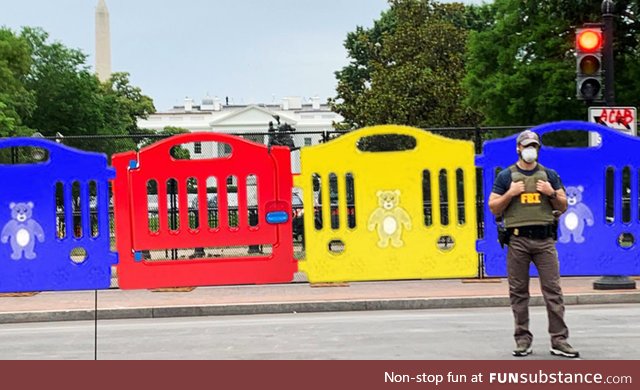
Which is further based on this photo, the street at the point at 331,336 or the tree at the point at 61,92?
the tree at the point at 61,92

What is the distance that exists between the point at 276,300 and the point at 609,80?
5.31 metres

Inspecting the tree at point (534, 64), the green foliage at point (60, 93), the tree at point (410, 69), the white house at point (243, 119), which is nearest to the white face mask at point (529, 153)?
the tree at point (534, 64)

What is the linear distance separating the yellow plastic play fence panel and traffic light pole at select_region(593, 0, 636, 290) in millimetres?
1775

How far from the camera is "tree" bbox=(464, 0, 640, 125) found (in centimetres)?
3350

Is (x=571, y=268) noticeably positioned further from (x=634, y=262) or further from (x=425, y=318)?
(x=425, y=318)

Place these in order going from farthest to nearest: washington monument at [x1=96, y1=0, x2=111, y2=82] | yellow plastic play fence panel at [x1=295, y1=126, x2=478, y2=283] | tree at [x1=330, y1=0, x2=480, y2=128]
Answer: washington monument at [x1=96, y1=0, x2=111, y2=82] → tree at [x1=330, y1=0, x2=480, y2=128] → yellow plastic play fence panel at [x1=295, y1=126, x2=478, y2=283]

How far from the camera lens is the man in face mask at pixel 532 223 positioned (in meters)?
8.06

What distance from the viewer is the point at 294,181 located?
13.4 metres

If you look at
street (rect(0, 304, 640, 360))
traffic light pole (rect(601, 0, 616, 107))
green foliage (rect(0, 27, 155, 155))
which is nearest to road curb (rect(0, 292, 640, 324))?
street (rect(0, 304, 640, 360))

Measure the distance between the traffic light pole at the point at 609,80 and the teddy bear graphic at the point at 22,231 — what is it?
7539 mm

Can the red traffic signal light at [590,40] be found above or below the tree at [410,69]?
below

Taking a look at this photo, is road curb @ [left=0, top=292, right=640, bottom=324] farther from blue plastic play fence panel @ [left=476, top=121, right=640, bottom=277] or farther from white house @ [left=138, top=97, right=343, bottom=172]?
white house @ [left=138, top=97, right=343, bottom=172]

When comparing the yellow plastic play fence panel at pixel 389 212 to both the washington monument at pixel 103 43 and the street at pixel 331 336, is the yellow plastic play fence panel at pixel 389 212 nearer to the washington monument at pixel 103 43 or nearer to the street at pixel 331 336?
the street at pixel 331 336

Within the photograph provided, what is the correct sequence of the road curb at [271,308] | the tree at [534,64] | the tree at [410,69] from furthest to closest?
1. the tree at [410,69]
2. the tree at [534,64]
3. the road curb at [271,308]
